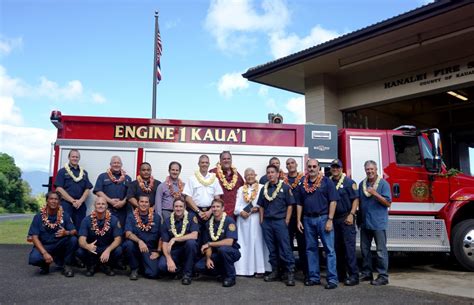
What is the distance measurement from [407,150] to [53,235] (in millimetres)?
5801

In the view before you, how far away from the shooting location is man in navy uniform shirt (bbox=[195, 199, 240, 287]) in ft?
18.6

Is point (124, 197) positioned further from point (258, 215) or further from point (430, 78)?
point (430, 78)

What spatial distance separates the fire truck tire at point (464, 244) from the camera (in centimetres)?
684

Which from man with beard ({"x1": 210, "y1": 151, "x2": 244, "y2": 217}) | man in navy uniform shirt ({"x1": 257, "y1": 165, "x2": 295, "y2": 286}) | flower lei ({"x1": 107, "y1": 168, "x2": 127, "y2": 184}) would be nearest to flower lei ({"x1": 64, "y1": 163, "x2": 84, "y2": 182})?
flower lei ({"x1": 107, "y1": 168, "x2": 127, "y2": 184})

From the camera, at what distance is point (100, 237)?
5.95m

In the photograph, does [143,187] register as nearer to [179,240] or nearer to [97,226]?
[97,226]

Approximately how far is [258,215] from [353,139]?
221cm

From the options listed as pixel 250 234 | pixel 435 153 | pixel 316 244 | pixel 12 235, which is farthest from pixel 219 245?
pixel 12 235

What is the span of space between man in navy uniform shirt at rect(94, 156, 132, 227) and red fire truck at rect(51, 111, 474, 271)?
0.35 m

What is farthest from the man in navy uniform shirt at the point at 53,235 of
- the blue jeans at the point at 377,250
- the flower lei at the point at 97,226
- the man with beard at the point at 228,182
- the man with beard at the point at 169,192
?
the blue jeans at the point at 377,250

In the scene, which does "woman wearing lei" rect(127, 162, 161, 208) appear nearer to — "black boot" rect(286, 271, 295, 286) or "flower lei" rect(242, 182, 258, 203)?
"flower lei" rect(242, 182, 258, 203)

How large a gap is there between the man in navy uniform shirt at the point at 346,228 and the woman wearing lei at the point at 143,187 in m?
2.75


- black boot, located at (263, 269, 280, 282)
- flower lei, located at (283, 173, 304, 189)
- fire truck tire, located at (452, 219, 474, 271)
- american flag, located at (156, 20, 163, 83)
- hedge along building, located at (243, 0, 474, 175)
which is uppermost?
american flag, located at (156, 20, 163, 83)

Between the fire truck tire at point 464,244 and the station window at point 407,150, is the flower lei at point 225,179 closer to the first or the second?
the station window at point 407,150
